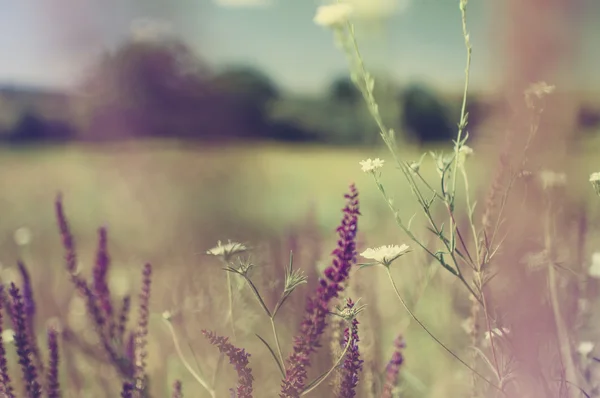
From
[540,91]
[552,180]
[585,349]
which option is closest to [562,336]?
[585,349]

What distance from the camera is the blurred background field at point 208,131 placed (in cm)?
163

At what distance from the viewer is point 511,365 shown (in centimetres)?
87

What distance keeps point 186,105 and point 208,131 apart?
0.42 feet

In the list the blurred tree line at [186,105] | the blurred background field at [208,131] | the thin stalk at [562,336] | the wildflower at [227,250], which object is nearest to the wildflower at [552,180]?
the thin stalk at [562,336]

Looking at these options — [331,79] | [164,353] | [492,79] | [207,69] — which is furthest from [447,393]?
[207,69]

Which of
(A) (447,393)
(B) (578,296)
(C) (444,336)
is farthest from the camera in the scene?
(C) (444,336)

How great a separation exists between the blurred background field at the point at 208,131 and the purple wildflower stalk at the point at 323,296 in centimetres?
63

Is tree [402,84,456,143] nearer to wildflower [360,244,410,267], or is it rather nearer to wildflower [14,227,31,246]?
wildflower [14,227,31,246]

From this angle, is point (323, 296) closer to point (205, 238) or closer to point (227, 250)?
point (227, 250)

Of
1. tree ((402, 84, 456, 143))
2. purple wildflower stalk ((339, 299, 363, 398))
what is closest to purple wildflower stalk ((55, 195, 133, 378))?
purple wildflower stalk ((339, 299, 363, 398))

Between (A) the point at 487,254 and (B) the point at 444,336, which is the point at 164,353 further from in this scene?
(A) the point at 487,254

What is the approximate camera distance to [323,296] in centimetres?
73

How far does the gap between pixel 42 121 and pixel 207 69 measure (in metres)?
0.66

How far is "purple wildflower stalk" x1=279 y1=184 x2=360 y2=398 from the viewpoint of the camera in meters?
0.72
